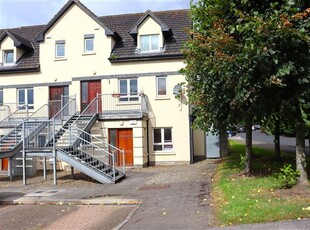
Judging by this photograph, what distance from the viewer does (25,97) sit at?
939 inches

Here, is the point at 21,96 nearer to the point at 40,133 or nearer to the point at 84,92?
the point at 84,92

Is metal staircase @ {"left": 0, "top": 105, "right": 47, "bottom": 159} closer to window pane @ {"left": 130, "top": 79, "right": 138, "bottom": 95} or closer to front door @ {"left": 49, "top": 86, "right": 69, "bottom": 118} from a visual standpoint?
front door @ {"left": 49, "top": 86, "right": 69, "bottom": 118}

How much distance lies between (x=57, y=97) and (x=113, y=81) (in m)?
3.89

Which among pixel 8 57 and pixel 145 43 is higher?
pixel 145 43

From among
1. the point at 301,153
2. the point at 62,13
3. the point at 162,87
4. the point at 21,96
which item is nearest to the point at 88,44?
the point at 62,13

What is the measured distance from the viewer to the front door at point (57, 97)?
2289 cm

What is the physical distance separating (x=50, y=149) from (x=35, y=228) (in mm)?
7485

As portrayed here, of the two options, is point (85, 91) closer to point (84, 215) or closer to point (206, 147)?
point (206, 147)

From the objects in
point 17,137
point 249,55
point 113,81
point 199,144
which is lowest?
point 199,144

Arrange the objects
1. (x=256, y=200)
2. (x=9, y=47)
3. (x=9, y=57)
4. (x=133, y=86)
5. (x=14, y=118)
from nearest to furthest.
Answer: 1. (x=256, y=200)
2. (x=133, y=86)
3. (x=14, y=118)
4. (x=9, y=47)
5. (x=9, y=57)

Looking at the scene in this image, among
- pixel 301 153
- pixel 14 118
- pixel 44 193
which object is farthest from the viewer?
pixel 14 118

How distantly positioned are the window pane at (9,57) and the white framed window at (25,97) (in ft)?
7.60

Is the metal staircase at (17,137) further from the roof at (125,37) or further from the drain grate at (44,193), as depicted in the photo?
the roof at (125,37)

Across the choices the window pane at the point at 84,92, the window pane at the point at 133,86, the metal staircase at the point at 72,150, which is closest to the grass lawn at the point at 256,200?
the metal staircase at the point at 72,150
